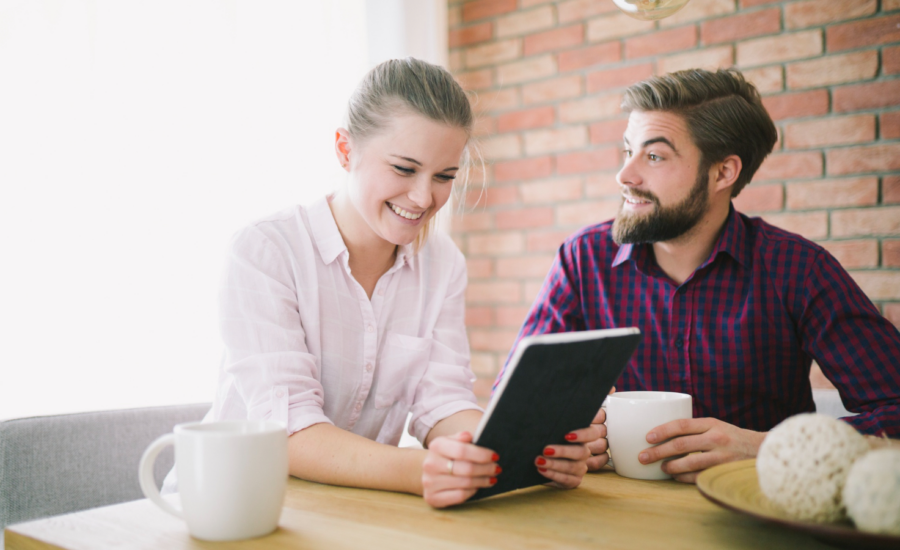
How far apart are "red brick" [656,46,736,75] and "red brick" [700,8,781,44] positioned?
0.09 ft

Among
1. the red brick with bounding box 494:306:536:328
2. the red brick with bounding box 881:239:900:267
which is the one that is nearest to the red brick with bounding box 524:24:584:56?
the red brick with bounding box 494:306:536:328

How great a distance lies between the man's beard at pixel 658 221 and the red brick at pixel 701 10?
2.64ft

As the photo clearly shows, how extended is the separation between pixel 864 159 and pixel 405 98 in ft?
4.41

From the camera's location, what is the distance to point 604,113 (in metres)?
2.20

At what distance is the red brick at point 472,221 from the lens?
8.18 ft

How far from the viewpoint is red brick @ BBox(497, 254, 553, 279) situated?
7.67ft

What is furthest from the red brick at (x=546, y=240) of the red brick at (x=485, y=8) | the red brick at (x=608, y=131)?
the red brick at (x=485, y=8)

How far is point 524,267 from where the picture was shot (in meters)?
2.39

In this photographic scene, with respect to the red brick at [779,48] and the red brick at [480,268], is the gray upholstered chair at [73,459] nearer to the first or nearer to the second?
the red brick at [480,268]

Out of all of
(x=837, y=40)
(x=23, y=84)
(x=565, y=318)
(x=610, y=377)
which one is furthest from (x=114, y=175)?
(x=837, y=40)

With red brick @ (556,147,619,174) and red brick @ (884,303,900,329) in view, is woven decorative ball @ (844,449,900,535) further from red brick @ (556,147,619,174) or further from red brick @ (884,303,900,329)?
red brick @ (556,147,619,174)

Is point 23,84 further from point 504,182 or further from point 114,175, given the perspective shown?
point 504,182

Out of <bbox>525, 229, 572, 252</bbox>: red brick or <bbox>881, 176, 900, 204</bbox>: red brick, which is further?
<bbox>525, 229, 572, 252</bbox>: red brick

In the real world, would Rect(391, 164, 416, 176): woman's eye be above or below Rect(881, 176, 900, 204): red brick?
above
